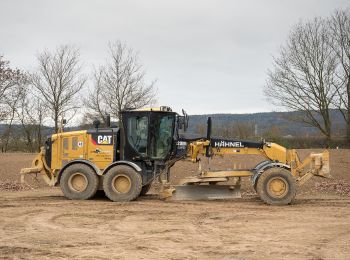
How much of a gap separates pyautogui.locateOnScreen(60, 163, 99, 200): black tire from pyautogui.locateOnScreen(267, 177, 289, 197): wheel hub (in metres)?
4.71

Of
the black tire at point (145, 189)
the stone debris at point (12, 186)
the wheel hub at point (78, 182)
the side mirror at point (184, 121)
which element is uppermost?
the side mirror at point (184, 121)

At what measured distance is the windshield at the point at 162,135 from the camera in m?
13.9

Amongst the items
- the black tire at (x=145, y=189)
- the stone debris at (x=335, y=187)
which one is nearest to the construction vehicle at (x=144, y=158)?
the black tire at (x=145, y=189)

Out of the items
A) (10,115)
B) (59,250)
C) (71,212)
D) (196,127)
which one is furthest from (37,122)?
(59,250)

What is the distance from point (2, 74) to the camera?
3391cm

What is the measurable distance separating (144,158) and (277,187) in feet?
12.1

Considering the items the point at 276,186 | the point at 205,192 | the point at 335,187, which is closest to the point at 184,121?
the point at 205,192

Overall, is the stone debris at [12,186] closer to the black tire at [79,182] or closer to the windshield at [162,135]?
the black tire at [79,182]

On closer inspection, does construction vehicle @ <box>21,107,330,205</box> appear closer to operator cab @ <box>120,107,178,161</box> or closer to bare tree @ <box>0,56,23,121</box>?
operator cab @ <box>120,107,178,161</box>

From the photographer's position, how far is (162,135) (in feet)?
45.6

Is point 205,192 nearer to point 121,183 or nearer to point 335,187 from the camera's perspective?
point 121,183

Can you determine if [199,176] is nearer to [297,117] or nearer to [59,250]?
[59,250]

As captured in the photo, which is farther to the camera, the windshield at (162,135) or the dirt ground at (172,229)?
the windshield at (162,135)

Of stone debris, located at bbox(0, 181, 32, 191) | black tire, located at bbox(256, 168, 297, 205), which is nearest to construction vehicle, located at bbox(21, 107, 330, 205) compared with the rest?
black tire, located at bbox(256, 168, 297, 205)
